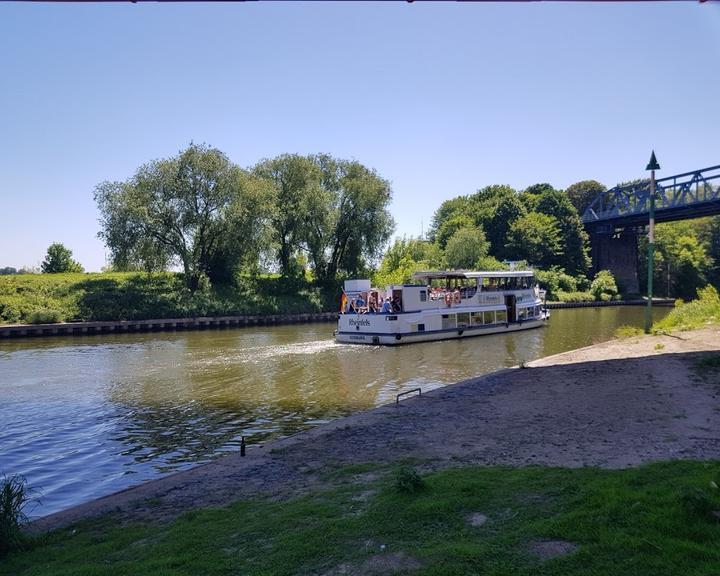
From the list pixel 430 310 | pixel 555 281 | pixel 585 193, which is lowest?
pixel 430 310

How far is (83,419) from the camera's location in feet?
63.8

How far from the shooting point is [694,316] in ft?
117

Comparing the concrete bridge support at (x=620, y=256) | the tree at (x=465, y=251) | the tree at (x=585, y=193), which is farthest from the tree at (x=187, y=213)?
the tree at (x=585, y=193)

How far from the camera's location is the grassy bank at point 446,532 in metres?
6.07

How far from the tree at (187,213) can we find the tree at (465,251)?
33.1 m

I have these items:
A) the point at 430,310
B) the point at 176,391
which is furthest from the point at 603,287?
the point at 176,391

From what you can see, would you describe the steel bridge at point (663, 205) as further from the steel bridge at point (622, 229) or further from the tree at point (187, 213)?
the tree at point (187, 213)

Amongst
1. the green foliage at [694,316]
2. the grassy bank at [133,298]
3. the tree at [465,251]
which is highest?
the tree at [465,251]

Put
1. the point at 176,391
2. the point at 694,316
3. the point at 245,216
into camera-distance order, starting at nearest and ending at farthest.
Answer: the point at 176,391
the point at 694,316
the point at 245,216

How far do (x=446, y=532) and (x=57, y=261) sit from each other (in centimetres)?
8458

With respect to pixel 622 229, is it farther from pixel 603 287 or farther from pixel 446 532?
pixel 446 532

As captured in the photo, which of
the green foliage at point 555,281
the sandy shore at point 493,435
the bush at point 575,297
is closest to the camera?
the sandy shore at point 493,435

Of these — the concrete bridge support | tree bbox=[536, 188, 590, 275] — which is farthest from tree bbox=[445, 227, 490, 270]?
the concrete bridge support

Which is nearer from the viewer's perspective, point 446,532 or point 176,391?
point 446,532
